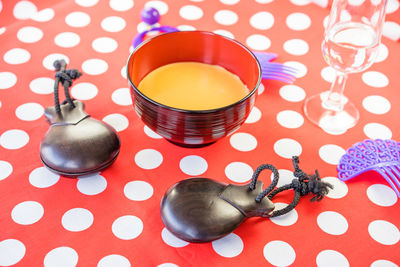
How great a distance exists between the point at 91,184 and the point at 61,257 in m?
0.12

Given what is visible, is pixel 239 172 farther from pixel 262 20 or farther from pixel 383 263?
pixel 262 20

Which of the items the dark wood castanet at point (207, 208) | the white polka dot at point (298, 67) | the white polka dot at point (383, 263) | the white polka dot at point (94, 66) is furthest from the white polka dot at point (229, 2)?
the white polka dot at point (383, 263)

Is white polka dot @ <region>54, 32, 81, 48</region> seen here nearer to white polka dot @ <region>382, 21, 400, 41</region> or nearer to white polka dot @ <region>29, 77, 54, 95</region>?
white polka dot @ <region>29, 77, 54, 95</region>

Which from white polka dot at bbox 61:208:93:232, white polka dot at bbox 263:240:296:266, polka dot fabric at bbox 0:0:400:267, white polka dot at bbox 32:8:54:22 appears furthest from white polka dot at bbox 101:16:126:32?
white polka dot at bbox 263:240:296:266

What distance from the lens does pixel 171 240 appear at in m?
0.55

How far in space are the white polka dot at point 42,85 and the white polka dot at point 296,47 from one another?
46 cm

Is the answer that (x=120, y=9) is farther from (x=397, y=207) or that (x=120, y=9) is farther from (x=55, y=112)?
(x=397, y=207)

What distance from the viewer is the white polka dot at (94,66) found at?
785 mm

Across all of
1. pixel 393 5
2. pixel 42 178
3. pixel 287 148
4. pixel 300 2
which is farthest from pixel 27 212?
pixel 393 5

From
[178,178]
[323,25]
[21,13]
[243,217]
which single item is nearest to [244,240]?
[243,217]

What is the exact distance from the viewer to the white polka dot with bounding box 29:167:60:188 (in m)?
0.60

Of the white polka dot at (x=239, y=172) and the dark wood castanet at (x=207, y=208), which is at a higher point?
the dark wood castanet at (x=207, y=208)

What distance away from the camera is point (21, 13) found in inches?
37.5

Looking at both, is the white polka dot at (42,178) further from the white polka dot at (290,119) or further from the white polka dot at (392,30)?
the white polka dot at (392,30)
